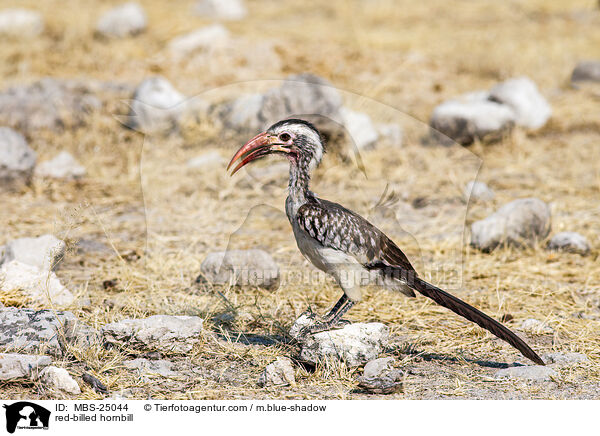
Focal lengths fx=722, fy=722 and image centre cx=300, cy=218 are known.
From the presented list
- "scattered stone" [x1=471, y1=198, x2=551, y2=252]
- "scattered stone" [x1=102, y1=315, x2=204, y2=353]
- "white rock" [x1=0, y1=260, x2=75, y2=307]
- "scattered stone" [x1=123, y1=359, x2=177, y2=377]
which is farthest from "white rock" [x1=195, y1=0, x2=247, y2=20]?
"scattered stone" [x1=123, y1=359, x2=177, y2=377]

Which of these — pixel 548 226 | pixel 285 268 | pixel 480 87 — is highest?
pixel 480 87

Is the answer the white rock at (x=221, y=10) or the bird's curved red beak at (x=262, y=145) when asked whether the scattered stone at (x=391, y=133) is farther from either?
the white rock at (x=221, y=10)

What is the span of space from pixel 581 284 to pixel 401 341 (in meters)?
1.76

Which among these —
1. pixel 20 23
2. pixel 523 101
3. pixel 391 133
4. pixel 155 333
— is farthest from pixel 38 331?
pixel 20 23

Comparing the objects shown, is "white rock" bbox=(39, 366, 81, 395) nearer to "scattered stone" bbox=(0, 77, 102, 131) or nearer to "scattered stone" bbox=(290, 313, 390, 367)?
"scattered stone" bbox=(290, 313, 390, 367)

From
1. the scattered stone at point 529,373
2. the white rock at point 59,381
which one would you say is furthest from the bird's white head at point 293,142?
the scattered stone at point 529,373

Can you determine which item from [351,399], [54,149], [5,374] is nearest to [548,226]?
[351,399]

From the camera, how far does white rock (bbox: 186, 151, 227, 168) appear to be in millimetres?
7488

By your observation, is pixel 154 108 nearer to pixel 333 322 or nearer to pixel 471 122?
pixel 471 122

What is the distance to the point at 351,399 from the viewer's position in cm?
354

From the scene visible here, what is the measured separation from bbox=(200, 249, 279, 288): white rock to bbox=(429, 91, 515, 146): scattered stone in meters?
3.97

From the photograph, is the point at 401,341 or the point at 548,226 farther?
the point at 548,226

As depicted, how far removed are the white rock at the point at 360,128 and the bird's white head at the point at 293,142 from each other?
360 cm

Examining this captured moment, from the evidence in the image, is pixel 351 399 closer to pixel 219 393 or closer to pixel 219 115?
pixel 219 393
